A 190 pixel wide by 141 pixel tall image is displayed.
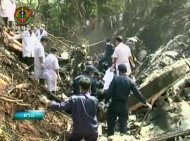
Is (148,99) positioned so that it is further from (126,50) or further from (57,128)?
(57,128)

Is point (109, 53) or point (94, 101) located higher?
point (109, 53)

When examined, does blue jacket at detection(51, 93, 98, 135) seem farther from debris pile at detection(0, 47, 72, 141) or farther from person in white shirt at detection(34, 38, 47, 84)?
person in white shirt at detection(34, 38, 47, 84)

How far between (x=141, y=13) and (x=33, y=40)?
1605cm

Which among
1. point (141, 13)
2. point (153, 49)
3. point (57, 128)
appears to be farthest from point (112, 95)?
point (141, 13)

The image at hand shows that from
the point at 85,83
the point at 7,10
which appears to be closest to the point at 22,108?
the point at 85,83

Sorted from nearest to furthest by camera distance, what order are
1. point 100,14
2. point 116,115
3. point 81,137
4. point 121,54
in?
point 81,137 → point 116,115 → point 121,54 → point 100,14

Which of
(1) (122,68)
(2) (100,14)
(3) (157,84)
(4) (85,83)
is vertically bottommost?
(4) (85,83)

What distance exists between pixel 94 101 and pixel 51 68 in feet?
14.5

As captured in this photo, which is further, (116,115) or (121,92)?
(116,115)

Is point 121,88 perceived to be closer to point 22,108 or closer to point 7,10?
point 22,108

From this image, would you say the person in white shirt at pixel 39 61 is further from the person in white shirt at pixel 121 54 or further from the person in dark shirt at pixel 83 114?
the person in dark shirt at pixel 83 114

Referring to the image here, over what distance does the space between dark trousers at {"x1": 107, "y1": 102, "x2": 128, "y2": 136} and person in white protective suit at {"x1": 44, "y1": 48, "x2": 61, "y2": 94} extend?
2190mm

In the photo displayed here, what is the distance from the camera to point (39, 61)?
1231 cm

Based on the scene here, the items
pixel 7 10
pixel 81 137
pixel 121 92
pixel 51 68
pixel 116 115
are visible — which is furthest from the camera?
pixel 7 10
